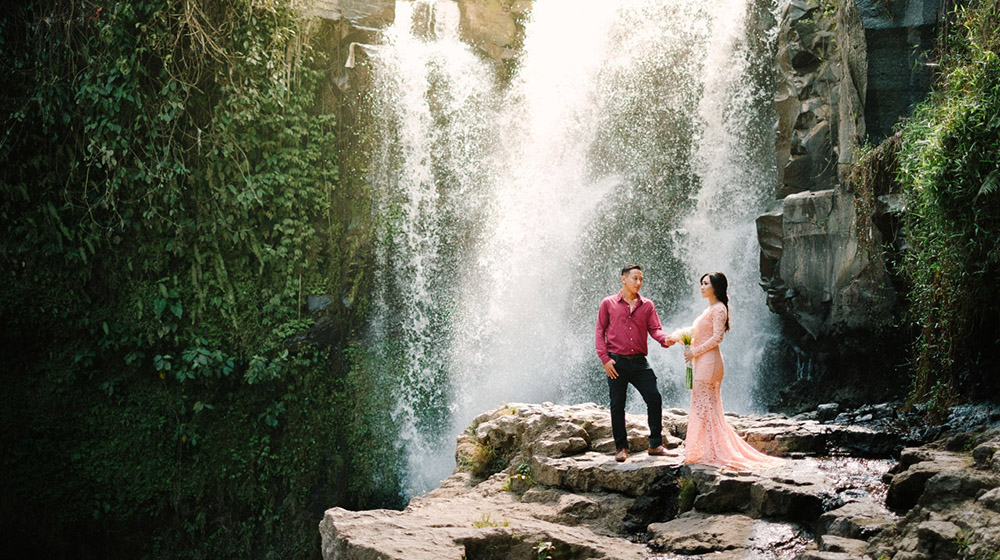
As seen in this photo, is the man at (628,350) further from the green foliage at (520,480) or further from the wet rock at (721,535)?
the wet rock at (721,535)

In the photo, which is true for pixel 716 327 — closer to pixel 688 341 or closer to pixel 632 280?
pixel 688 341

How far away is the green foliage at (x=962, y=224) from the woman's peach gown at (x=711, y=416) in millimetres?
2198

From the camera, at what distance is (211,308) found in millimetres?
11602

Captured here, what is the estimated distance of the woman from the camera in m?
5.57

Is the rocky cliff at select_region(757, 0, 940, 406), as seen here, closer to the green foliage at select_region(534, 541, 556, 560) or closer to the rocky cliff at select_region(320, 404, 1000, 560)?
the rocky cliff at select_region(320, 404, 1000, 560)

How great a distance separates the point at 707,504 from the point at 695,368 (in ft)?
3.99

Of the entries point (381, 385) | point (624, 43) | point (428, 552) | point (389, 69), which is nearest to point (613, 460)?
point (428, 552)

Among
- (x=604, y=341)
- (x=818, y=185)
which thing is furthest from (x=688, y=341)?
(x=818, y=185)

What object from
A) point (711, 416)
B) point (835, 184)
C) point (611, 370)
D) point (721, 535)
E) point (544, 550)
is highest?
point (835, 184)

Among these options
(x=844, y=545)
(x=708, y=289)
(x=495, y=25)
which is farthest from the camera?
(x=495, y=25)

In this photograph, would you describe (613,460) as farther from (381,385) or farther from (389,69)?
(389,69)

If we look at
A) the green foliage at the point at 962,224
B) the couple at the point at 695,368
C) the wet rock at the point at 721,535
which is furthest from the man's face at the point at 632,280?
the green foliage at the point at 962,224

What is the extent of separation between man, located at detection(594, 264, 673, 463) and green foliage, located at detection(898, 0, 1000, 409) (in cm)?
269

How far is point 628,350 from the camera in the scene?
6.02 meters
